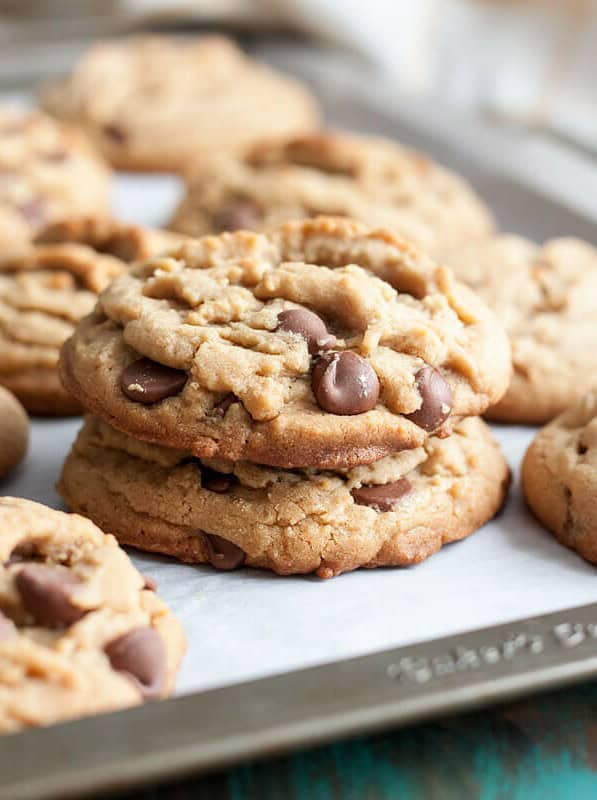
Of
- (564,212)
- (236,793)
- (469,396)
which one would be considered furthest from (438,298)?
(564,212)

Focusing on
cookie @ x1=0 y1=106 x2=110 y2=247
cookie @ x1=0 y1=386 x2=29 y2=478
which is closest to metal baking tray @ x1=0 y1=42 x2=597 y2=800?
cookie @ x1=0 y1=386 x2=29 y2=478

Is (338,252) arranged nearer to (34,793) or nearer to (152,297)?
(152,297)

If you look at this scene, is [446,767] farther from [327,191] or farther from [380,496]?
[327,191]

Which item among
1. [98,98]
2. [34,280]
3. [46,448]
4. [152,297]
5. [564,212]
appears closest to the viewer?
[152,297]

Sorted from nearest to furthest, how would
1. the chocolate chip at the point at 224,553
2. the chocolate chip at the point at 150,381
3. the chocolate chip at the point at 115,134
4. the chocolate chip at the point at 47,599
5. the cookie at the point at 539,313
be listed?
the chocolate chip at the point at 47,599 → the chocolate chip at the point at 150,381 → the chocolate chip at the point at 224,553 → the cookie at the point at 539,313 → the chocolate chip at the point at 115,134

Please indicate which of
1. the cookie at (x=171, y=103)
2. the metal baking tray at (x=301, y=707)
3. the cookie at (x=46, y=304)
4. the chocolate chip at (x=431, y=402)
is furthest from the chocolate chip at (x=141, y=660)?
the cookie at (x=171, y=103)

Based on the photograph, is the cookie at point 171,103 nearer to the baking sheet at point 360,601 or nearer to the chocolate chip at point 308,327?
the baking sheet at point 360,601
